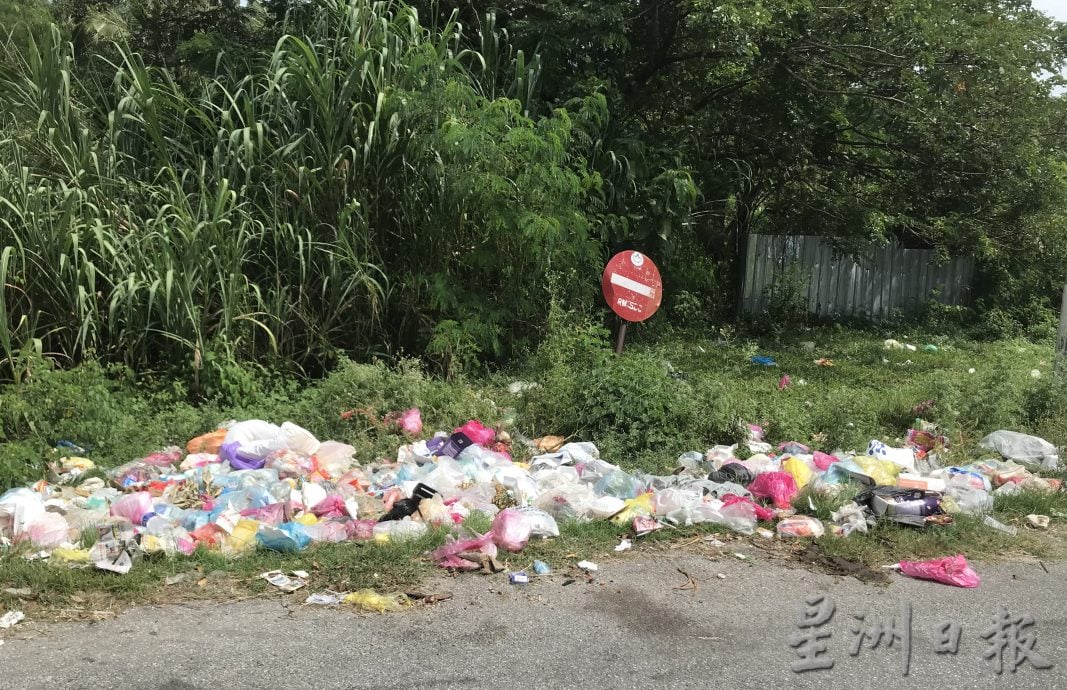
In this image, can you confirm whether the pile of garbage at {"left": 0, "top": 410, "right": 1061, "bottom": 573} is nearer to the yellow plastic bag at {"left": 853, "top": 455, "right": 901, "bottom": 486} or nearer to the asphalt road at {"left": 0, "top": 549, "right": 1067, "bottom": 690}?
the yellow plastic bag at {"left": 853, "top": 455, "right": 901, "bottom": 486}

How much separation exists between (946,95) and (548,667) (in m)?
9.22

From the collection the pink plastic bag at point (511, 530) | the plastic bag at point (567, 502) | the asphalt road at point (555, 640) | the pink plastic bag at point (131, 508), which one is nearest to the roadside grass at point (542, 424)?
the pink plastic bag at point (511, 530)

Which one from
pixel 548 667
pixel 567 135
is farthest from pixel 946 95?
pixel 548 667

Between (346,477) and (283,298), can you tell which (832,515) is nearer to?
(346,477)

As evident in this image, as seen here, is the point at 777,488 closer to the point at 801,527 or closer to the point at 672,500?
the point at 801,527

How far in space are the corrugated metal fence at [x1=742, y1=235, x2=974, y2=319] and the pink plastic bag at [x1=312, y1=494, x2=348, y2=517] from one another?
8883mm

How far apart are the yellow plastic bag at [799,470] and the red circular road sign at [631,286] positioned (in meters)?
2.01

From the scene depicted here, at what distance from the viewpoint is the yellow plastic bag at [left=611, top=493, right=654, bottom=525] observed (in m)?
4.91

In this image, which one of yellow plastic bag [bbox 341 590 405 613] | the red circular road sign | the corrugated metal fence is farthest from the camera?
the corrugated metal fence

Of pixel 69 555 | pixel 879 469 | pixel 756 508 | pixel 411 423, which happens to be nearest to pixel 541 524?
pixel 756 508

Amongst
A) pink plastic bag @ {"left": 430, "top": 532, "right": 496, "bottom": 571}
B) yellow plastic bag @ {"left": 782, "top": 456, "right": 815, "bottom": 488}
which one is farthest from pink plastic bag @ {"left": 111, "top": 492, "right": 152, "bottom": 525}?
yellow plastic bag @ {"left": 782, "top": 456, "right": 815, "bottom": 488}

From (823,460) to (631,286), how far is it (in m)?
2.17

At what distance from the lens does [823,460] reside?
591 centimetres

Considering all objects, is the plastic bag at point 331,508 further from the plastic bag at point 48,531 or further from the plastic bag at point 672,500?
the plastic bag at point 672,500
